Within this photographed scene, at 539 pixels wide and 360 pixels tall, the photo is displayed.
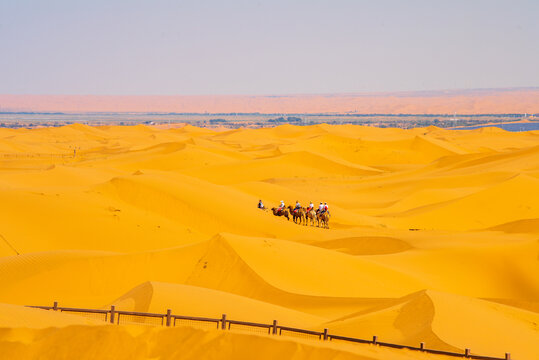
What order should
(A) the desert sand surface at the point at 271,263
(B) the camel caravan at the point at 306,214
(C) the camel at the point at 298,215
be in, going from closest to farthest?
(A) the desert sand surface at the point at 271,263 < (C) the camel at the point at 298,215 < (B) the camel caravan at the point at 306,214

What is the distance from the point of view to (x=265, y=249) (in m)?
22.9

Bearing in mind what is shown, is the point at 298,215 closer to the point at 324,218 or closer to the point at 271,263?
the point at 324,218

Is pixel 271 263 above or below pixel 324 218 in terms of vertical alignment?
above

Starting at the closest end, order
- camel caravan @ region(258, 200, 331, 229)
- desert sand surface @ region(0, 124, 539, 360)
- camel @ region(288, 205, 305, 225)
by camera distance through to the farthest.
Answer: desert sand surface @ region(0, 124, 539, 360), camel @ region(288, 205, 305, 225), camel caravan @ region(258, 200, 331, 229)

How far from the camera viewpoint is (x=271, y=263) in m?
22.1

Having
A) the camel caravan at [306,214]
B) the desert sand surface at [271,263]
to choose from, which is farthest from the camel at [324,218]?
the desert sand surface at [271,263]

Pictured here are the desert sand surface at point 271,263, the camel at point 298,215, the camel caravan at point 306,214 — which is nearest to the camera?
the desert sand surface at point 271,263

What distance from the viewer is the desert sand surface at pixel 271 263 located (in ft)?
36.4

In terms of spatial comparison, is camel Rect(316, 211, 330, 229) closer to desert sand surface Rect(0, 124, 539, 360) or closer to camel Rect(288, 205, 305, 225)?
desert sand surface Rect(0, 124, 539, 360)

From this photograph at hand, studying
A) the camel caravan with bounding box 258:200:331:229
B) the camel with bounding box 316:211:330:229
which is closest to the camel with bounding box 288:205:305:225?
the camel caravan with bounding box 258:200:331:229

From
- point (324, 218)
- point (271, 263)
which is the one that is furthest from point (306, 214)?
point (271, 263)

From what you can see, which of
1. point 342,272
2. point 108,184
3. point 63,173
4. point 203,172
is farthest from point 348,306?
point 203,172

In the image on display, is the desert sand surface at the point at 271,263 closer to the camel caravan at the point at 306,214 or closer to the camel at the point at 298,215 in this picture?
the camel caravan at the point at 306,214

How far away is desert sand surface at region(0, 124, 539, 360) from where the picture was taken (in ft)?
36.4
